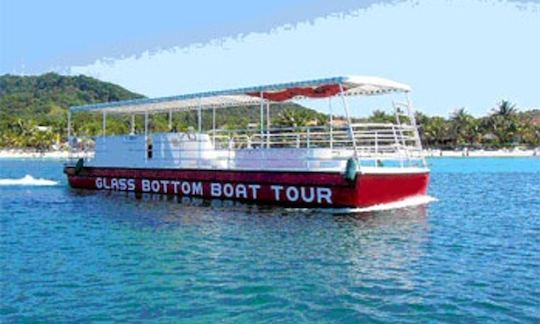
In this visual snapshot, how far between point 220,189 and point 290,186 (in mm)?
3812

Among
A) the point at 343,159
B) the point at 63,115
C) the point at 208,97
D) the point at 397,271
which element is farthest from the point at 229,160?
the point at 63,115

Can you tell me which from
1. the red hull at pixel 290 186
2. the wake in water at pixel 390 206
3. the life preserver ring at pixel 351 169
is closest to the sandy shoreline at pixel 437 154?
the red hull at pixel 290 186

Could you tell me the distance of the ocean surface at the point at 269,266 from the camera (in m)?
9.96

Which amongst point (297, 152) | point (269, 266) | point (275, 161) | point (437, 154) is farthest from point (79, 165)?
point (437, 154)

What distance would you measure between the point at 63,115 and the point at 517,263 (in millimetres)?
196456

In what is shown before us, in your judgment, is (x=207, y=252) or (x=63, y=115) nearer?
(x=207, y=252)

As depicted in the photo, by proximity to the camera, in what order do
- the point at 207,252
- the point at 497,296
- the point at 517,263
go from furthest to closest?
the point at 207,252
the point at 517,263
the point at 497,296

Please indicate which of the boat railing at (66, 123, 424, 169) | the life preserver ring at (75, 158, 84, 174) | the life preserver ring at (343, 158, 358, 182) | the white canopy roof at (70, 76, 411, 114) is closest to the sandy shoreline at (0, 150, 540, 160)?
the life preserver ring at (75, 158, 84, 174)

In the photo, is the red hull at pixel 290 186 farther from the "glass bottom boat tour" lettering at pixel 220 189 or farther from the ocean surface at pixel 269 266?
the ocean surface at pixel 269 266

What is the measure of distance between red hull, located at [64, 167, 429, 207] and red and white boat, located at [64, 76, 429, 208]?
0.11ft

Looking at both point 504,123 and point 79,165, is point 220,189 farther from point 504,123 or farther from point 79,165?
point 504,123

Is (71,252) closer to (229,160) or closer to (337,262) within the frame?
(337,262)

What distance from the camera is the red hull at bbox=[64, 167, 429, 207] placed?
21.9 metres

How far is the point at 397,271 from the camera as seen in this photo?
1255 cm
